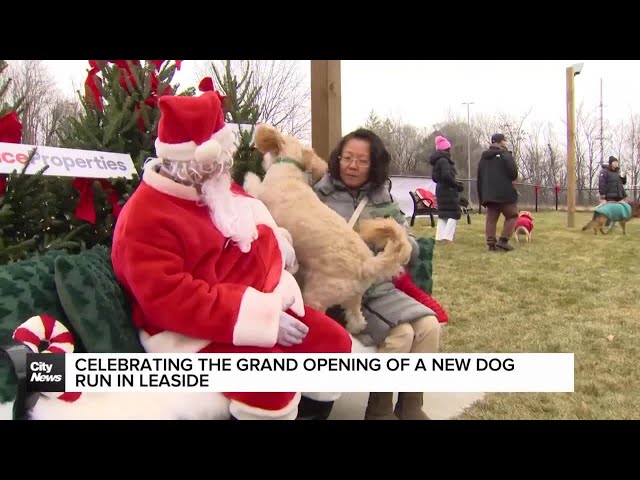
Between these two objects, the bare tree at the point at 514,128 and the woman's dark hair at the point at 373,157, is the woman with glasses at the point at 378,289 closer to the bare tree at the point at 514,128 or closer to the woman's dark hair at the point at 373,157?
the woman's dark hair at the point at 373,157

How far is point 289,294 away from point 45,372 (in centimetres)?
66

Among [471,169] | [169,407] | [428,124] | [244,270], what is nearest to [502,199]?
[471,169]

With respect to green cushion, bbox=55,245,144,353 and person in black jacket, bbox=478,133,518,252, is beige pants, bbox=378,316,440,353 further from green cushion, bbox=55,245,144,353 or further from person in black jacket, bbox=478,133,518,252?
green cushion, bbox=55,245,144,353

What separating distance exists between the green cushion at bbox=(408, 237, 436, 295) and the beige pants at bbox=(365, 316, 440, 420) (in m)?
0.26

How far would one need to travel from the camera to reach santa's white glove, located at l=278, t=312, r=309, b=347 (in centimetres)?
143

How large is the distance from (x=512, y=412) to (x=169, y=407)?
1.11m

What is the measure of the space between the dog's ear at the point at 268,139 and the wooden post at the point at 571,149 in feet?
3.09

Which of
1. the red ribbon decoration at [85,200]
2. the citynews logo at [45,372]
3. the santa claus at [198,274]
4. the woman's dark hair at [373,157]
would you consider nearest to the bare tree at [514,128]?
the woman's dark hair at [373,157]

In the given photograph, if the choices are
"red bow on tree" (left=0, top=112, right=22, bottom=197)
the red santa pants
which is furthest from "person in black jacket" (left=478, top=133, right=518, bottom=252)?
"red bow on tree" (left=0, top=112, right=22, bottom=197)

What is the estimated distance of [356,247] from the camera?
1.67 m

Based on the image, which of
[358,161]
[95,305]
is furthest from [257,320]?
[358,161]

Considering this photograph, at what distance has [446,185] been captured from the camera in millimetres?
1845

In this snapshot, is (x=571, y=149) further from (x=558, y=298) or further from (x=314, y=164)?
(x=314, y=164)

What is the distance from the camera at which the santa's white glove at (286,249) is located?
1.59 meters
